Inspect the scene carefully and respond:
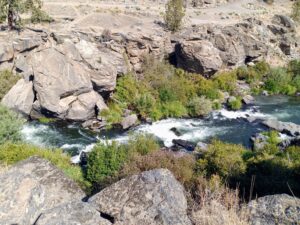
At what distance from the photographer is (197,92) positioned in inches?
1610

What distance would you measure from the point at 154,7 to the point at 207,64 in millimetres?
24132

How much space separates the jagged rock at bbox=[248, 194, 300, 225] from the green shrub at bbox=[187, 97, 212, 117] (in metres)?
28.6

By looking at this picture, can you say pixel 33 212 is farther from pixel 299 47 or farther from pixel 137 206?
pixel 299 47

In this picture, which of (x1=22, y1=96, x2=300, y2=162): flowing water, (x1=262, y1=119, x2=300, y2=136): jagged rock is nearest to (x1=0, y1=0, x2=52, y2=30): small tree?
(x1=22, y1=96, x2=300, y2=162): flowing water

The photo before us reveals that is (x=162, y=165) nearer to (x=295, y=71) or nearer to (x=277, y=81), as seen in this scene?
(x=277, y=81)

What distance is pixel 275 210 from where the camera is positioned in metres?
8.43

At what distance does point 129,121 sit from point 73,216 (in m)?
25.1

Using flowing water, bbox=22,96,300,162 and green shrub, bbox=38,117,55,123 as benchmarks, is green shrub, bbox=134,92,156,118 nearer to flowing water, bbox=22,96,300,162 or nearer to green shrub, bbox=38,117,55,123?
flowing water, bbox=22,96,300,162

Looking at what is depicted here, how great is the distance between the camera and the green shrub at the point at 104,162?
20562 mm

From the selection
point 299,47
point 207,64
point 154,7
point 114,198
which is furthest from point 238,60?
point 114,198

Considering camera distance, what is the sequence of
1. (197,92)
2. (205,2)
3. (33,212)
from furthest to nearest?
(205,2) → (197,92) → (33,212)

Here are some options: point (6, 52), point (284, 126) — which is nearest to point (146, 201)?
point (284, 126)

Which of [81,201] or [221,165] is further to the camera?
[221,165]

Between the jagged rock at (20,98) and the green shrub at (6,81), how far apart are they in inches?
24.8
